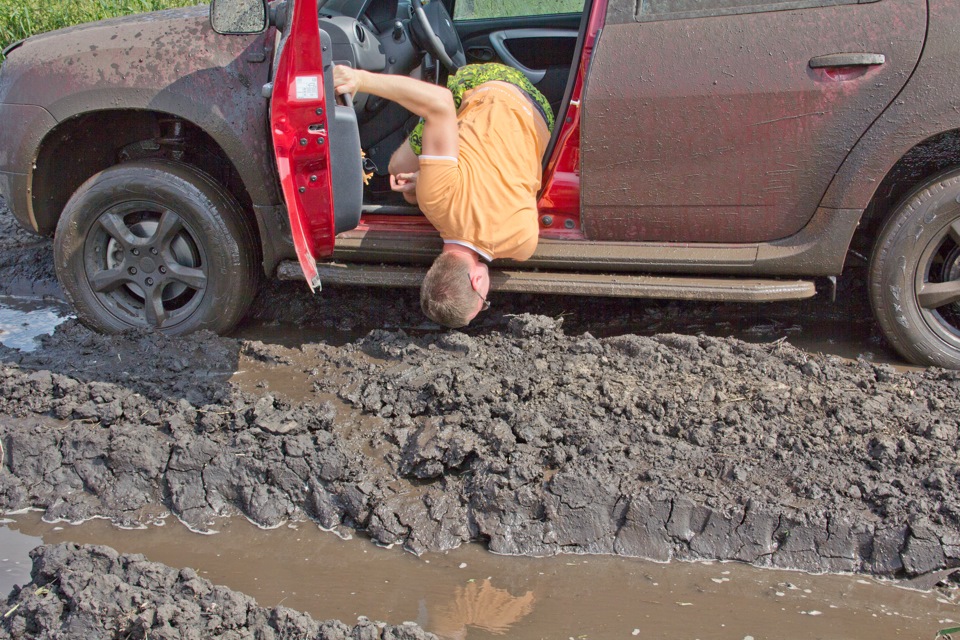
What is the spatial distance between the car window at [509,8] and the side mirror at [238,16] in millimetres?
1395

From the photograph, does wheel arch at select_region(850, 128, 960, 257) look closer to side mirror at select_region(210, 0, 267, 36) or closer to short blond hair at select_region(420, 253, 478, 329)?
short blond hair at select_region(420, 253, 478, 329)

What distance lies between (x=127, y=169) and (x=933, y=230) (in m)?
3.75

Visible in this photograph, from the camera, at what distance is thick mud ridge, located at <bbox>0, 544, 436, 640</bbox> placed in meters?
2.56

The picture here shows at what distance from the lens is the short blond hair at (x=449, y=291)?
374 cm

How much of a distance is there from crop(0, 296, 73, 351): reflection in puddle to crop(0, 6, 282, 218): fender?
1.28 metres

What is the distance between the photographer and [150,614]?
2576 millimetres

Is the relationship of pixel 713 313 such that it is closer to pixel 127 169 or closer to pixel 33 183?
pixel 127 169

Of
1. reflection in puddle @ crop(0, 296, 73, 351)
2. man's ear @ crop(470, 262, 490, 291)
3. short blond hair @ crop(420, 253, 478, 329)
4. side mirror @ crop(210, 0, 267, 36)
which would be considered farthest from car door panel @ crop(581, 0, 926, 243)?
reflection in puddle @ crop(0, 296, 73, 351)

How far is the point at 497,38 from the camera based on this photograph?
488 cm

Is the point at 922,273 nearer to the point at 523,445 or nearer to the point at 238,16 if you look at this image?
the point at 523,445

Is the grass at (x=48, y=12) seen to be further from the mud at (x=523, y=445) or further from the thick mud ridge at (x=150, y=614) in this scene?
the thick mud ridge at (x=150, y=614)

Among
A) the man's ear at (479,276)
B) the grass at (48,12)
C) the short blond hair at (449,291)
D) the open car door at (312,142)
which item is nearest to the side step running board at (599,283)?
the man's ear at (479,276)

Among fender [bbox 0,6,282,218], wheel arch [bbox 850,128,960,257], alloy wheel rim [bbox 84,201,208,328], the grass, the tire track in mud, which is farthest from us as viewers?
the grass

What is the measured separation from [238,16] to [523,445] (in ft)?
7.52
